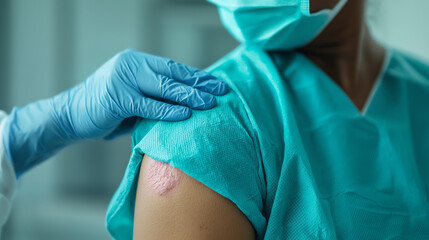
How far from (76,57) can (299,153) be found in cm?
219

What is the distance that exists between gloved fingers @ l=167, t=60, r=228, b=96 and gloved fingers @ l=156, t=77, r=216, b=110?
2cm

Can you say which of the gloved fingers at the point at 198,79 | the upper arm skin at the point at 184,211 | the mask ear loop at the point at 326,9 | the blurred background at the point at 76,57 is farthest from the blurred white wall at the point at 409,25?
the upper arm skin at the point at 184,211

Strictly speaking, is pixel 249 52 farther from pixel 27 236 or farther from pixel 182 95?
pixel 27 236

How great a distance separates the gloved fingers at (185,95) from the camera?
673 millimetres

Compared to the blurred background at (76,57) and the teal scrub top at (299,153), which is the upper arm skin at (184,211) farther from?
the blurred background at (76,57)

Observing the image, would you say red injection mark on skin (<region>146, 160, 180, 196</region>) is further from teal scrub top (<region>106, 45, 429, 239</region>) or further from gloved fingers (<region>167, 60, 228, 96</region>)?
gloved fingers (<region>167, 60, 228, 96</region>)

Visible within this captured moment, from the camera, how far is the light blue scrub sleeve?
23.8 inches

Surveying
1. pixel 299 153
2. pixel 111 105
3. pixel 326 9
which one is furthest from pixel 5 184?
pixel 326 9

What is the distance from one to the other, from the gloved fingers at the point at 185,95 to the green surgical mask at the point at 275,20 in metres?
0.18

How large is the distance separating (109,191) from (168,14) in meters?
1.24

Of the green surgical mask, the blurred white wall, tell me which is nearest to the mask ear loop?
the green surgical mask

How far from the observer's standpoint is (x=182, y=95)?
72 centimetres

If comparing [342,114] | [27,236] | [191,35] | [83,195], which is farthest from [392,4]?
[27,236]

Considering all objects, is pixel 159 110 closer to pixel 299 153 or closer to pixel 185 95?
pixel 185 95
